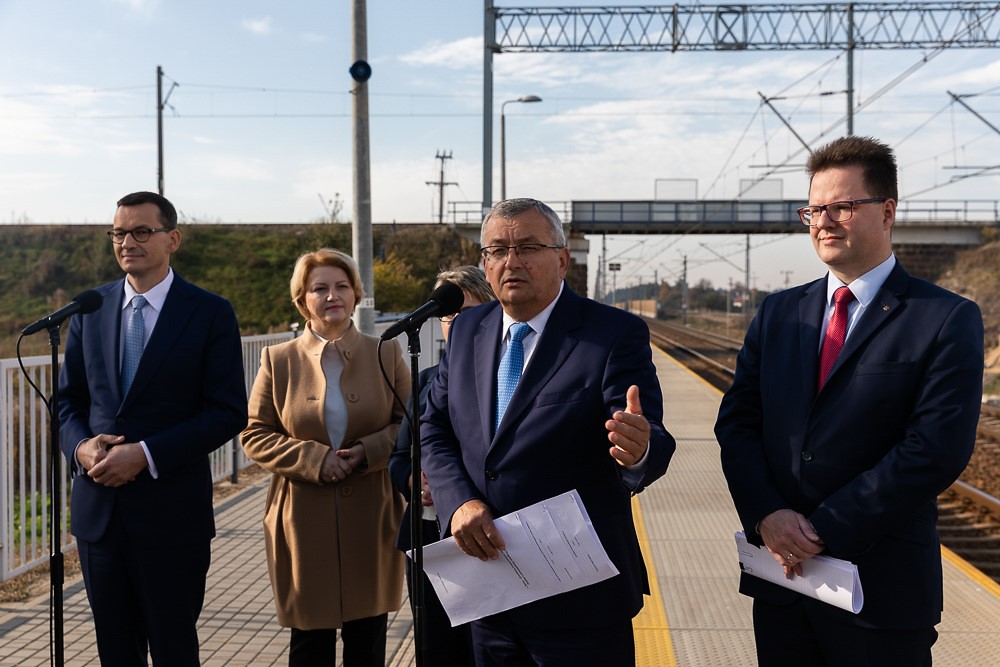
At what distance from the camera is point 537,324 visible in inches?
111

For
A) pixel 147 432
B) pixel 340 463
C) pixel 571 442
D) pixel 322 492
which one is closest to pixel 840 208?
pixel 571 442

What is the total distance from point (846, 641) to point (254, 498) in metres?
6.88

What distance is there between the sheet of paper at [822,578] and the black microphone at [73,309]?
8.07 ft

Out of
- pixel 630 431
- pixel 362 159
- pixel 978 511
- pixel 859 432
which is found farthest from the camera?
pixel 978 511

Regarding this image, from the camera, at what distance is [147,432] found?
3.38 m

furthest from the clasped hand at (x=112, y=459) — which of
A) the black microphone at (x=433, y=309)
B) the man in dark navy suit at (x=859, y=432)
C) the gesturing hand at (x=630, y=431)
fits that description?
the man in dark navy suit at (x=859, y=432)

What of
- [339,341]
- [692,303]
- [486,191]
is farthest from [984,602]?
[692,303]

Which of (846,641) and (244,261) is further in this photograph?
(244,261)

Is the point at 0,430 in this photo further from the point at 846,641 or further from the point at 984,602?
the point at 984,602

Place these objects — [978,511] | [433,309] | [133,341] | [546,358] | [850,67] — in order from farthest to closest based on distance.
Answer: [850,67] < [978,511] < [133,341] < [433,309] < [546,358]

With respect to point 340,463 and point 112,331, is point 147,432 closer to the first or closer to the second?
point 112,331

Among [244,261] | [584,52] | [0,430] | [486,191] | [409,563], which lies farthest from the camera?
[244,261]

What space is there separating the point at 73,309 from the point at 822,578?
2.64 m

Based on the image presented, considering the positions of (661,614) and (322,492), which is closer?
(322,492)
